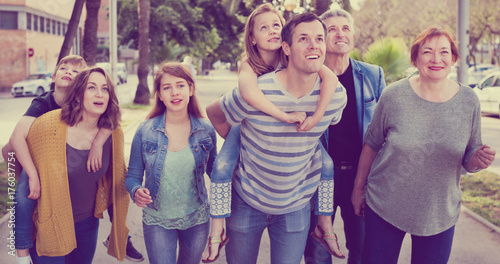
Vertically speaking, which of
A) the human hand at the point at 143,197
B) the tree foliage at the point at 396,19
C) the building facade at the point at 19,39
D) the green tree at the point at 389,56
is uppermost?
the tree foliage at the point at 396,19

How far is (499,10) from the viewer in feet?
118

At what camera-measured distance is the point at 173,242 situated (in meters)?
3.23

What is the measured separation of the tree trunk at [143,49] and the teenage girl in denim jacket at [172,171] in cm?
1885

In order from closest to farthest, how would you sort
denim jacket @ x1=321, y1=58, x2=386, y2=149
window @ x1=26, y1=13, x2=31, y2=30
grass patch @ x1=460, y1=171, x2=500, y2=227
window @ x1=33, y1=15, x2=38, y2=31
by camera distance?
denim jacket @ x1=321, y1=58, x2=386, y2=149, grass patch @ x1=460, y1=171, x2=500, y2=227, window @ x1=26, y1=13, x2=31, y2=30, window @ x1=33, y1=15, x2=38, y2=31

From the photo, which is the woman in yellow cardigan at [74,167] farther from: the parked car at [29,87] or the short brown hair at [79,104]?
the parked car at [29,87]

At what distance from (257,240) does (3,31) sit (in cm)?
3483

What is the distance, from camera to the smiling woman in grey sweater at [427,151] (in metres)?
2.77

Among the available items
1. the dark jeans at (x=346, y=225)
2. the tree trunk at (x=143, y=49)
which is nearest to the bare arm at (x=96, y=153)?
the dark jeans at (x=346, y=225)

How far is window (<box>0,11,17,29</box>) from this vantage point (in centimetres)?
3291

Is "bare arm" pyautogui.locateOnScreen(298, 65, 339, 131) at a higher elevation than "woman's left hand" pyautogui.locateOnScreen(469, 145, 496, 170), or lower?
higher

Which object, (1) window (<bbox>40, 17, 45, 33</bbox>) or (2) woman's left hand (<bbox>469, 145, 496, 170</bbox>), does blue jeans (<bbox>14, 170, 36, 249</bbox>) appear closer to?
(2) woman's left hand (<bbox>469, 145, 496, 170</bbox>)

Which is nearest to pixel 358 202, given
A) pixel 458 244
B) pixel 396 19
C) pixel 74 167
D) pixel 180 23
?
pixel 74 167

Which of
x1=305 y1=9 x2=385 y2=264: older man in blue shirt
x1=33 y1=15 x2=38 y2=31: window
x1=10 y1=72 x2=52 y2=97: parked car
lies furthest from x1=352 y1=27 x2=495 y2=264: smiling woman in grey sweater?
Answer: x1=33 y1=15 x2=38 y2=31: window

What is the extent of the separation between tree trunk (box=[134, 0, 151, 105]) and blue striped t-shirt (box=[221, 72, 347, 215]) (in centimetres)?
1946
